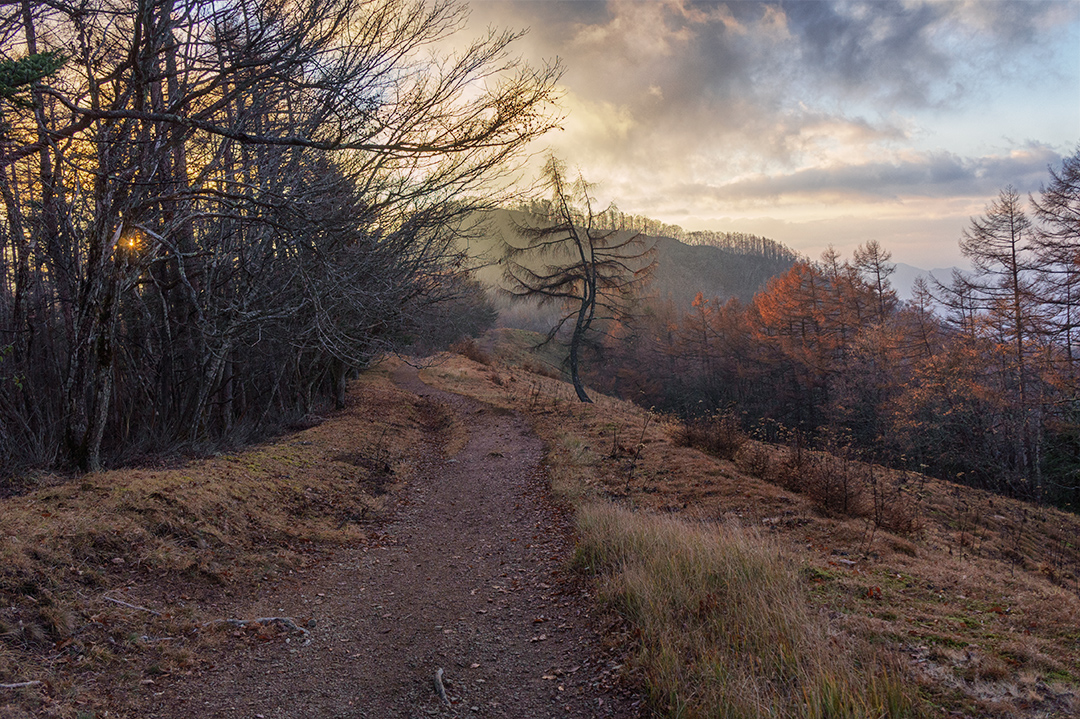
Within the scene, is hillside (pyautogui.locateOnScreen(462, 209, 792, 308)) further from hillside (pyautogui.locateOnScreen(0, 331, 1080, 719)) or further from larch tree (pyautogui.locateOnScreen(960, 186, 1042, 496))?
hillside (pyautogui.locateOnScreen(0, 331, 1080, 719))

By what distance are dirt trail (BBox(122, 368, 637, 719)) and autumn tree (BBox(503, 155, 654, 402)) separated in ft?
42.4

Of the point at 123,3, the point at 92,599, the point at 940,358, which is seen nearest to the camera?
the point at 92,599

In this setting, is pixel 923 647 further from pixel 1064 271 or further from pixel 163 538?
pixel 1064 271

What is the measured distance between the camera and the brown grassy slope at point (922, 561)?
122 inches

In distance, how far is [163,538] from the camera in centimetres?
512

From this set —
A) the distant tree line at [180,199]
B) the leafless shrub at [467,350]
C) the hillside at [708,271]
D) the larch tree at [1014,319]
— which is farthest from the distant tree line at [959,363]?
the hillside at [708,271]

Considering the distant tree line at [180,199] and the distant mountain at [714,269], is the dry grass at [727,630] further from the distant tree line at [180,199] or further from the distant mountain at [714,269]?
the distant mountain at [714,269]

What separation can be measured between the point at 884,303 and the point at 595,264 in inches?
1025

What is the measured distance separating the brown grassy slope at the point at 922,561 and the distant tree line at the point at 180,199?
16.5 ft

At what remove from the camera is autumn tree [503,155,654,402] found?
63.1ft

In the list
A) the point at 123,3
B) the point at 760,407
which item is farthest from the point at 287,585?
the point at 760,407

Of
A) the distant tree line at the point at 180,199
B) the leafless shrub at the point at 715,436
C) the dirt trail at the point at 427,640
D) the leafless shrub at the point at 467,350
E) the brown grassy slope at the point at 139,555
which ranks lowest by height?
the dirt trail at the point at 427,640

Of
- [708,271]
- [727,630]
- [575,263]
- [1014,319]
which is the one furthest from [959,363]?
[708,271]

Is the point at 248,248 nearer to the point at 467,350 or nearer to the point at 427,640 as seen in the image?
the point at 427,640
